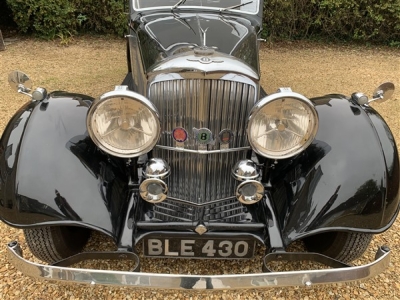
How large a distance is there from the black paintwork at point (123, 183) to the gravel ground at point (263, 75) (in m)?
0.51

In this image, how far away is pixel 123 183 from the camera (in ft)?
7.58

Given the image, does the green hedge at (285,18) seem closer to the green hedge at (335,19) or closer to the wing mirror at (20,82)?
the green hedge at (335,19)

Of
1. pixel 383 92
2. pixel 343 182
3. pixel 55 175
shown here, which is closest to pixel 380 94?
pixel 383 92

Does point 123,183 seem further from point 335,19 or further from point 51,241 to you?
point 335,19

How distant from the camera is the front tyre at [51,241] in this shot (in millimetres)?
2188

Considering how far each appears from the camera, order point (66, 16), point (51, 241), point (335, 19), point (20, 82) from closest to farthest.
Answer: point (51, 241) → point (20, 82) → point (66, 16) → point (335, 19)

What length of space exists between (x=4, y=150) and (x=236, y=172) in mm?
1259

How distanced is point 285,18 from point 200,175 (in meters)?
6.32

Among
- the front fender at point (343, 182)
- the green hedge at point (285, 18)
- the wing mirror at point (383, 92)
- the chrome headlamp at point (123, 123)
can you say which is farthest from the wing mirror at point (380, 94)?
the green hedge at point (285, 18)

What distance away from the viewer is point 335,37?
8062 mm

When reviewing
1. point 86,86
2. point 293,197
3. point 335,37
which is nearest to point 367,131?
point 293,197

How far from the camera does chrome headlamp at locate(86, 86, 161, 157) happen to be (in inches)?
73.9

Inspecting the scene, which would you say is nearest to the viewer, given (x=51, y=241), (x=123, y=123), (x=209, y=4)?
(x=123, y=123)

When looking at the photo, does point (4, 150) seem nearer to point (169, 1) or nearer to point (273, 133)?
point (273, 133)
